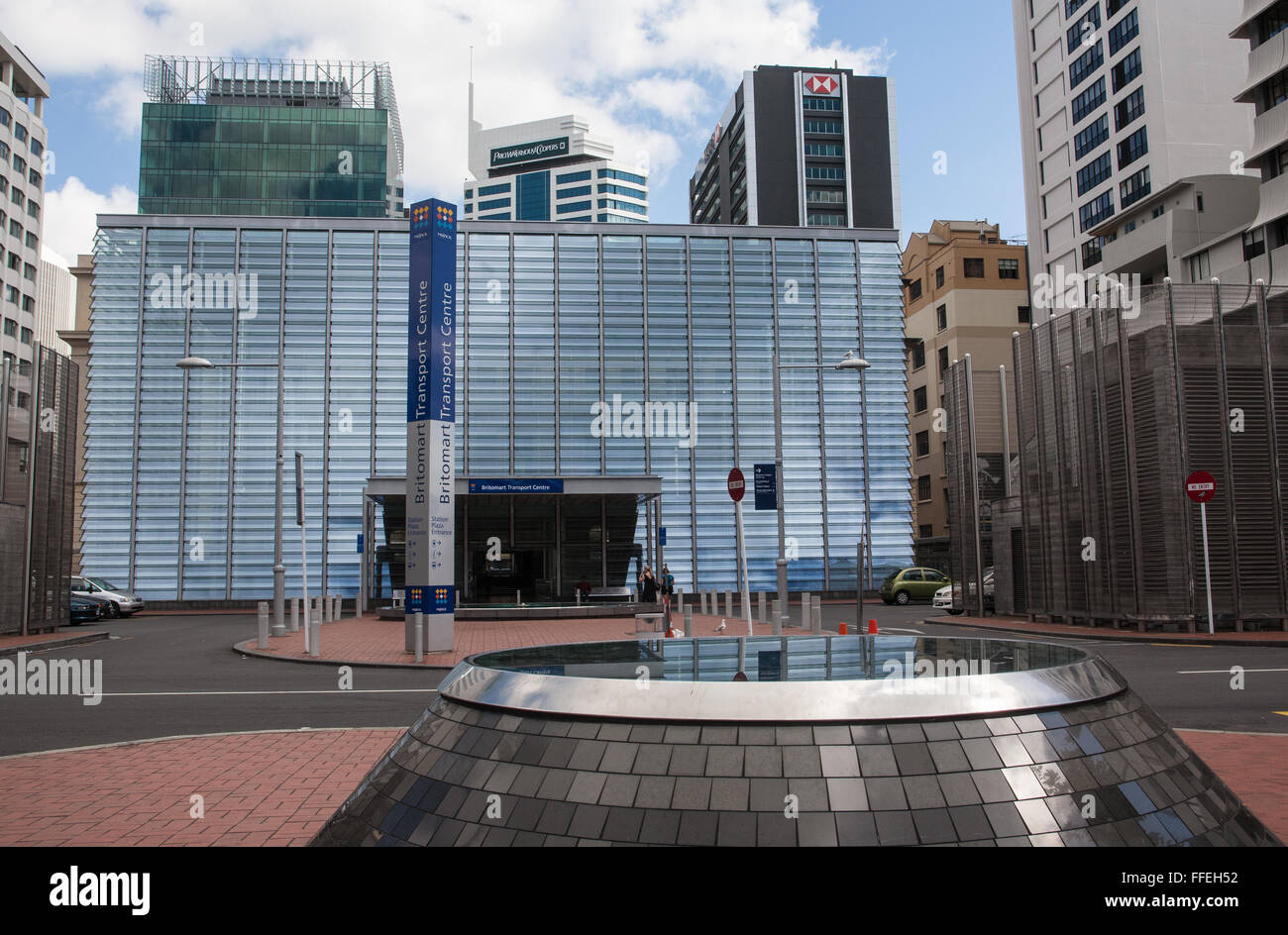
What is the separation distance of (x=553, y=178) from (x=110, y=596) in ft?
388

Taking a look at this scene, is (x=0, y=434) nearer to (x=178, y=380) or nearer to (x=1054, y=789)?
(x=178, y=380)

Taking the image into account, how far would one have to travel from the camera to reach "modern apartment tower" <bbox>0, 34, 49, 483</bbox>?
229 ft

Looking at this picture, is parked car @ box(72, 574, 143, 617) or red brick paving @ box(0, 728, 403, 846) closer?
red brick paving @ box(0, 728, 403, 846)

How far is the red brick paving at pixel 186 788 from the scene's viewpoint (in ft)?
19.5

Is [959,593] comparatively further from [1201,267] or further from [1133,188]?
[1133,188]

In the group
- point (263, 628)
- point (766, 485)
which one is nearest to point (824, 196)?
point (766, 485)

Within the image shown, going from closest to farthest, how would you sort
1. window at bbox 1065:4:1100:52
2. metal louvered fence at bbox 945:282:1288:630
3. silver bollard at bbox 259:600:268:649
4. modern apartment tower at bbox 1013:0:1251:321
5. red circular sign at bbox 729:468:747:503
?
red circular sign at bbox 729:468:747:503
silver bollard at bbox 259:600:268:649
metal louvered fence at bbox 945:282:1288:630
modern apartment tower at bbox 1013:0:1251:321
window at bbox 1065:4:1100:52

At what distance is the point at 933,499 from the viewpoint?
6216cm

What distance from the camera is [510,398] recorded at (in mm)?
43312

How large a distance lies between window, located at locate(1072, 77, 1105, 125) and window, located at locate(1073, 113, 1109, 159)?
2.88ft

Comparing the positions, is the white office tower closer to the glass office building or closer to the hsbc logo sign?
the hsbc logo sign

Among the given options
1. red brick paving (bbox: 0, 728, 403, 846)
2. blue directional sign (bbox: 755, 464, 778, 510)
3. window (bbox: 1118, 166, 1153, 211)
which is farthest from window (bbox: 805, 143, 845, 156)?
red brick paving (bbox: 0, 728, 403, 846)

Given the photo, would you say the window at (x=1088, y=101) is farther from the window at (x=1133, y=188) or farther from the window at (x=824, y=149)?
the window at (x=824, y=149)
